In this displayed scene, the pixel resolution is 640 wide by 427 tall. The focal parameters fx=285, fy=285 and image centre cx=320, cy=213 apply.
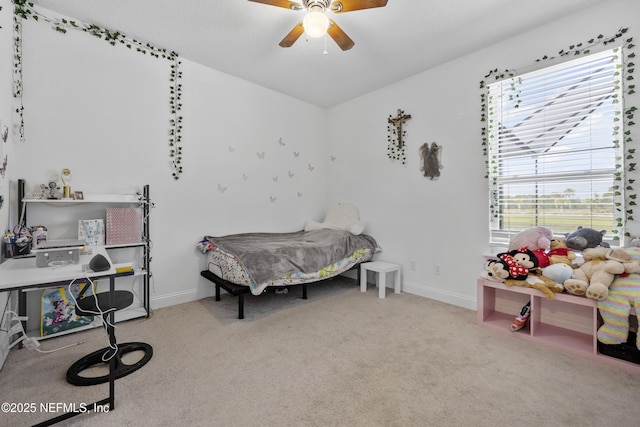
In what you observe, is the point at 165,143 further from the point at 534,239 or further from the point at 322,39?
the point at 534,239

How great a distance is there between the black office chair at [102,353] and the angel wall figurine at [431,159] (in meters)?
2.96

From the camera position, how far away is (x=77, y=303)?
1.50 metres

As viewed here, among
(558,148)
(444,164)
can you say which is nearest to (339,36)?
(444,164)

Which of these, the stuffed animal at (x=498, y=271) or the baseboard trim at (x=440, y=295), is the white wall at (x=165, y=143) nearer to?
the baseboard trim at (x=440, y=295)

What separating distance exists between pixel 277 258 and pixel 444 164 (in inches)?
80.2

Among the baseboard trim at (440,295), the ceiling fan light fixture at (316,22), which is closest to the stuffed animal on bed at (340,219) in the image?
the baseboard trim at (440,295)

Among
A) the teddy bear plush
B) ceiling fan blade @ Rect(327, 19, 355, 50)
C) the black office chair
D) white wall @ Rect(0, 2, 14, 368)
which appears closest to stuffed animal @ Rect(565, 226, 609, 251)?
the teddy bear plush

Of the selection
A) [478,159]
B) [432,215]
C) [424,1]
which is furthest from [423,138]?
[424,1]

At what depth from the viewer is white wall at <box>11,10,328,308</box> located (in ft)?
7.59

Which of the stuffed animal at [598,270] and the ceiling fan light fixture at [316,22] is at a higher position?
the ceiling fan light fixture at [316,22]

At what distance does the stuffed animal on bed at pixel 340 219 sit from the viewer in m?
3.95

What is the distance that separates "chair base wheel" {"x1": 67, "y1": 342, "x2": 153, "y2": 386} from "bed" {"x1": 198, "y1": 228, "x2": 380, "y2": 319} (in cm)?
76

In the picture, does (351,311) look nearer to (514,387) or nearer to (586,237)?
(514,387)

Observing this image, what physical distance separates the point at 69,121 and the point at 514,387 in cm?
375
